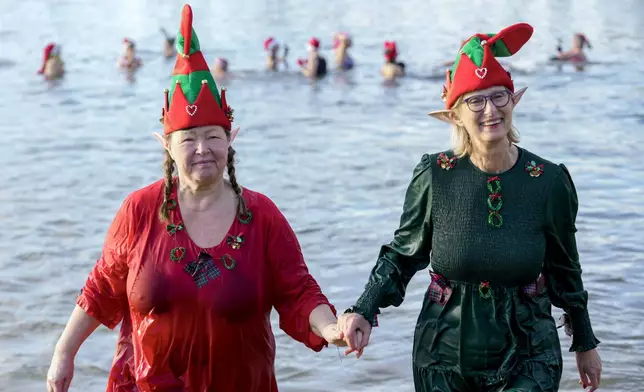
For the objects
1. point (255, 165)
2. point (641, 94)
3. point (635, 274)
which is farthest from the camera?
point (641, 94)

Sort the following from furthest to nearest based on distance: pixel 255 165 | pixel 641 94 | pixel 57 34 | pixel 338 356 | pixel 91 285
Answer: pixel 57 34
pixel 641 94
pixel 255 165
pixel 338 356
pixel 91 285

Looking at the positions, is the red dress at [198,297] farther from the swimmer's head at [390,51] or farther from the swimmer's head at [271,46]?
the swimmer's head at [271,46]

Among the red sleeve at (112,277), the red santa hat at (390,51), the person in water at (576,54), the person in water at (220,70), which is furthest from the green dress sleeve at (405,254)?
the person in water at (576,54)

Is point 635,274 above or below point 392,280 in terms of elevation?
below

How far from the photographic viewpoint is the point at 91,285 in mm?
4926

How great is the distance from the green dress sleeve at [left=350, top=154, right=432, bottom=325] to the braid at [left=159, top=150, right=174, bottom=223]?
32.3 inches

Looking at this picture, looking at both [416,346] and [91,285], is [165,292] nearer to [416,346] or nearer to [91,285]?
[91,285]

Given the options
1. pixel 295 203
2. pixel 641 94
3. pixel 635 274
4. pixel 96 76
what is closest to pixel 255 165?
pixel 295 203

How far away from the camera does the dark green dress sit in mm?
4602

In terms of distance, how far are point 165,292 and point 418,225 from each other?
1.03 m

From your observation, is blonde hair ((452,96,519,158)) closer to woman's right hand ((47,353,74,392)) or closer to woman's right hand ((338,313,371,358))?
woman's right hand ((338,313,371,358))

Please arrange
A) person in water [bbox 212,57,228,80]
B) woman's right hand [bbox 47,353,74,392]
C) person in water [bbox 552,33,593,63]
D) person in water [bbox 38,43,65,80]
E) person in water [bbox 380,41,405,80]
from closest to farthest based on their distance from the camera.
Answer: woman's right hand [bbox 47,353,74,392] < person in water [bbox 380,41,405,80] < person in water [bbox 212,57,228,80] < person in water [bbox 38,43,65,80] < person in water [bbox 552,33,593,63]

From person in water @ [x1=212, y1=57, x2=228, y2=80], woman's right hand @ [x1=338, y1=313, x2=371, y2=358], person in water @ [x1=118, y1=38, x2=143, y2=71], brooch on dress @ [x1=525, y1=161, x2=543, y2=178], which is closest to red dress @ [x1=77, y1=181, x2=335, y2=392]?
woman's right hand @ [x1=338, y1=313, x2=371, y2=358]

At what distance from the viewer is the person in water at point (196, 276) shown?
184 inches
